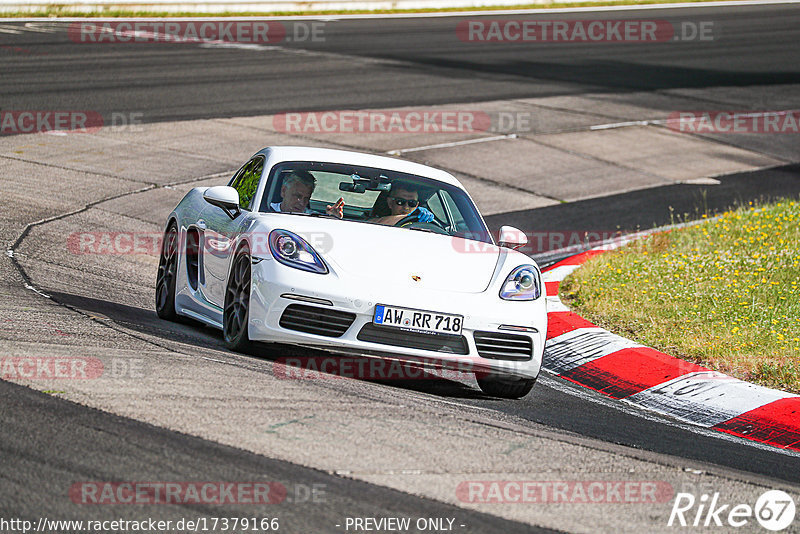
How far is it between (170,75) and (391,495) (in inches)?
709

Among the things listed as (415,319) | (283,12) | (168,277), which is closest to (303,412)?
(415,319)

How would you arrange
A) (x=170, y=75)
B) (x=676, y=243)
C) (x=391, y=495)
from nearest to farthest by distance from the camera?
(x=391, y=495) → (x=676, y=243) → (x=170, y=75)

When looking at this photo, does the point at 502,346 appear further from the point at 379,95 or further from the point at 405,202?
the point at 379,95

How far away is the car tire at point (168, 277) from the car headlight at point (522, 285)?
2681mm

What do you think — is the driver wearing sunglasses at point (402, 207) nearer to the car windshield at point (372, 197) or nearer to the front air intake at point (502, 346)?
the car windshield at point (372, 197)

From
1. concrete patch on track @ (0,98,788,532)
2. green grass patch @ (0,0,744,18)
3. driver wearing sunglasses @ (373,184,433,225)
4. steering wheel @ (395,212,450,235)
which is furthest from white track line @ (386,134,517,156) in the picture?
green grass patch @ (0,0,744,18)

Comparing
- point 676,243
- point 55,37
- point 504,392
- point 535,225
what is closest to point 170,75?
point 55,37

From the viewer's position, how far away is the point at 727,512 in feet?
16.0

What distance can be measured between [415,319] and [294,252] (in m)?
0.84

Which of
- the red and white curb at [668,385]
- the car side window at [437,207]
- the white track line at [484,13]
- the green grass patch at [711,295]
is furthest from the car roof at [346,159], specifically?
the white track line at [484,13]

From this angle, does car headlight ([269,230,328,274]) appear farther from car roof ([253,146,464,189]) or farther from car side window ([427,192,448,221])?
car side window ([427,192,448,221])

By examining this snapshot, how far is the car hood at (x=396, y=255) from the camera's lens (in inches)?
267

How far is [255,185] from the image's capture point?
804 centimetres

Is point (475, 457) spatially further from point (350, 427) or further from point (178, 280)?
point (178, 280)
